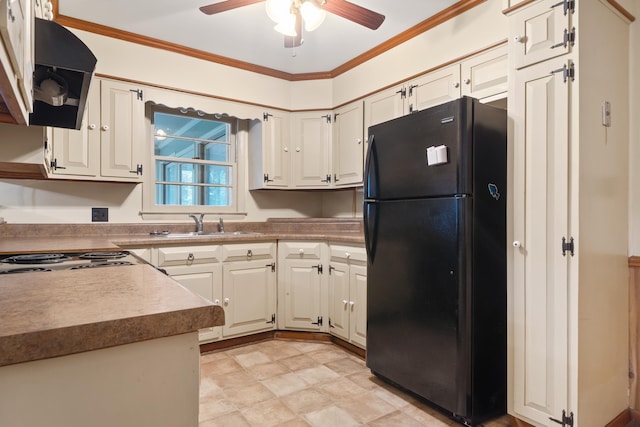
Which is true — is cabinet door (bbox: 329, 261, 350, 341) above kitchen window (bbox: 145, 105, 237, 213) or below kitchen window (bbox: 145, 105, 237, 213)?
below

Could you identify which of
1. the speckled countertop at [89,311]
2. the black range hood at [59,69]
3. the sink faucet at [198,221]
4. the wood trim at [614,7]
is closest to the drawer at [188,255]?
the sink faucet at [198,221]

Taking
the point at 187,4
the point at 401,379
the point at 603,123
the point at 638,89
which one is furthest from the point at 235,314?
the point at 638,89

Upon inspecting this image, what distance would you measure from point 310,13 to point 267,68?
156cm

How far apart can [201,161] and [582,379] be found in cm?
314

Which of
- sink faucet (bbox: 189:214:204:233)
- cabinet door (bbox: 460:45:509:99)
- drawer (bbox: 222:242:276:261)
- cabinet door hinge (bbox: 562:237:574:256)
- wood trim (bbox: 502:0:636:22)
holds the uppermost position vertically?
wood trim (bbox: 502:0:636:22)

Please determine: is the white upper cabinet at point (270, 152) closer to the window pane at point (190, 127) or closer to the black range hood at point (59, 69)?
the window pane at point (190, 127)

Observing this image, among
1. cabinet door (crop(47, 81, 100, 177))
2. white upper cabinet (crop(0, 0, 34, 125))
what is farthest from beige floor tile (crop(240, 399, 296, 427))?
cabinet door (crop(47, 81, 100, 177))

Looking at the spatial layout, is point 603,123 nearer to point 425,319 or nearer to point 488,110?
point 488,110

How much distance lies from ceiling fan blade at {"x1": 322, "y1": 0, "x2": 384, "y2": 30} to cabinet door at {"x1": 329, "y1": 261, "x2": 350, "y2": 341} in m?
1.67

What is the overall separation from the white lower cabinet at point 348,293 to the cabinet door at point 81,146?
6.23 feet

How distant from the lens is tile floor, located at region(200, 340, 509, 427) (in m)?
1.90

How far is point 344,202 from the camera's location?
3.67 m

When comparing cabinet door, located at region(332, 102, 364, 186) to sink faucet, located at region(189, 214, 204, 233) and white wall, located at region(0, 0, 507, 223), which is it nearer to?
white wall, located at region(0, 0, 507, 223)

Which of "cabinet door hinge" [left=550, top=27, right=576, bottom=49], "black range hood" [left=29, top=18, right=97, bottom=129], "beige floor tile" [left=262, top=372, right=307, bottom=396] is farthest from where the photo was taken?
"beige floor tile" [left=262, top=372, right=307, bottom=396]
